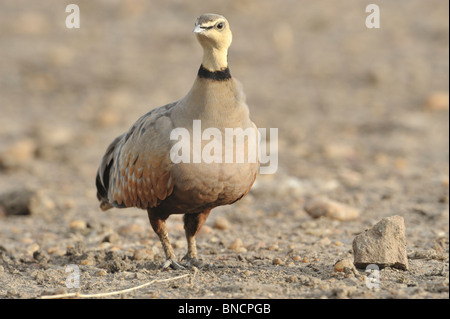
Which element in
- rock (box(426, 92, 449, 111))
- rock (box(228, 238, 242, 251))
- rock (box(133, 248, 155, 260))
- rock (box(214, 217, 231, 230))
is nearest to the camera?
rock (box(133, 248, 155, 260))

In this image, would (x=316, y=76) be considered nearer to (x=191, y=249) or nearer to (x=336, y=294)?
(x=191, y=249)

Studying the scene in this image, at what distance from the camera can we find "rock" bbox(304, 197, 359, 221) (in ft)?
25.0

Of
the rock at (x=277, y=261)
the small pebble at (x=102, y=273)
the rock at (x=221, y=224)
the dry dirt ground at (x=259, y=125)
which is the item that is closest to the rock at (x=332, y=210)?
the dry dirt ground at (x=259, y=125)

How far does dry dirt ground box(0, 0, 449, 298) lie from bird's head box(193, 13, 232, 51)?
1709mm

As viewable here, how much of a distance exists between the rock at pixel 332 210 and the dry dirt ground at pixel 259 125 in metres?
0.09

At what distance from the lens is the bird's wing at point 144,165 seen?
17.2ft

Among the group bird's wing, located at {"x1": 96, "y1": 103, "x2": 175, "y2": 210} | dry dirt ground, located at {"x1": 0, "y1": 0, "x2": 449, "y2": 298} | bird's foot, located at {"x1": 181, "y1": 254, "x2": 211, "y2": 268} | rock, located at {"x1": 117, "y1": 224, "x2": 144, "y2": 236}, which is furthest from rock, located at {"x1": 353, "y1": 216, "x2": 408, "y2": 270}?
rock, located at {"x1": 117, "y1": 224, "x2": 144, "y2": 236}

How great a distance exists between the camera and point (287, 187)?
9.09 metres

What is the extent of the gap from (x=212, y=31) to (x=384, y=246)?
2009mm

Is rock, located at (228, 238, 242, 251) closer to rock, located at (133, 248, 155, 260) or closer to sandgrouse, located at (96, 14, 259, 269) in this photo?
rock, located at (133, 248, 155, 260)

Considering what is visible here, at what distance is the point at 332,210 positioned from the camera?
25.2ft

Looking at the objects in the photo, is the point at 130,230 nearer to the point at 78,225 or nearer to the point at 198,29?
the point at 78,225

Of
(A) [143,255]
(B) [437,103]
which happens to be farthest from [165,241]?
(B) [437,103]
